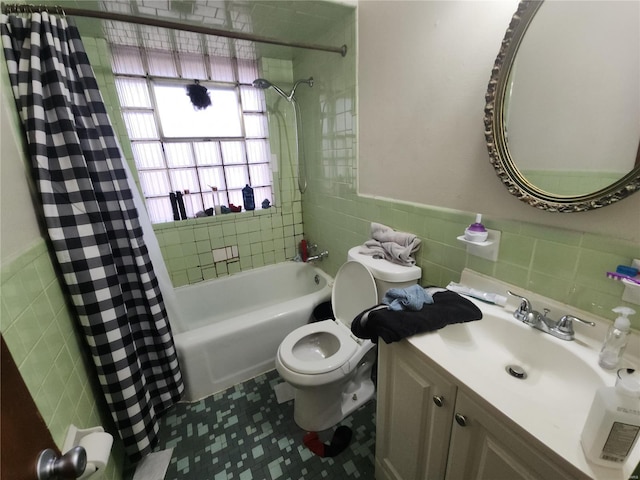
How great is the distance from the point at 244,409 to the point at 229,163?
1795mm

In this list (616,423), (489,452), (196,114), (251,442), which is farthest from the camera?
(196,114)

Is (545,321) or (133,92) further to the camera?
(133,92)

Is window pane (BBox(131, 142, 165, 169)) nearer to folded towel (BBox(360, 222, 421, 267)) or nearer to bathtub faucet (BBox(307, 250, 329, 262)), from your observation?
bathtub faucet (BBox(307, 250, 329, 262))

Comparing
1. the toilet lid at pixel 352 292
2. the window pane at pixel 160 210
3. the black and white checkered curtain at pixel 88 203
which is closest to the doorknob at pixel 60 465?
the black and white checkered curtain at pixel 88 203

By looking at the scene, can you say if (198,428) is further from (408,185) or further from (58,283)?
(408,185)

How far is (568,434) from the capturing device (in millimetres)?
549

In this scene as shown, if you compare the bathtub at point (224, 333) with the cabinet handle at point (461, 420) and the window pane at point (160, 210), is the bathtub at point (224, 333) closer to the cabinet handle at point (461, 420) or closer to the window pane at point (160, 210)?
the window pane at point (160, 210)

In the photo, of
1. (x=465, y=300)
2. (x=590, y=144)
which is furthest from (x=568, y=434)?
(x=590, y=144)

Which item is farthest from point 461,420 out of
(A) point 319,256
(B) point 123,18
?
(B) point 123,18

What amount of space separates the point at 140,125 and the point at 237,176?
2.45ft

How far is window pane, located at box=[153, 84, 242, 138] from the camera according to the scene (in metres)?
1.99

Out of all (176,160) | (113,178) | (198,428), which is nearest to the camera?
(113,178)

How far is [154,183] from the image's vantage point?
6.77ft

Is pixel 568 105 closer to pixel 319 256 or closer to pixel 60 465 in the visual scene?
pixel 60 465
